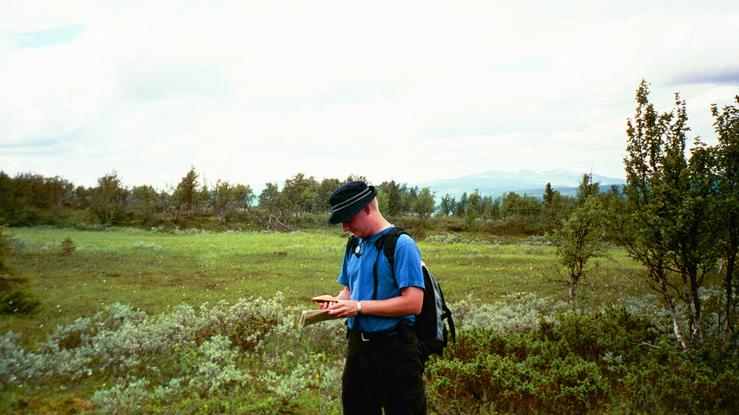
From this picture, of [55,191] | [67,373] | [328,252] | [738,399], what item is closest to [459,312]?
[738,399]

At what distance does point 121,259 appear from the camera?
2928 cm

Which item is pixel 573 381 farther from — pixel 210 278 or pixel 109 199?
pixel 109 199

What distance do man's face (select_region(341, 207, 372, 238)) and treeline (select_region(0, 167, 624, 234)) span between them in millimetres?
59050

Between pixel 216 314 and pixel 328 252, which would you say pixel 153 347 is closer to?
pixel 216 314

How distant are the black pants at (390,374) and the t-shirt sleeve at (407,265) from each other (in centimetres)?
48

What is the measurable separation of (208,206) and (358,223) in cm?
11307

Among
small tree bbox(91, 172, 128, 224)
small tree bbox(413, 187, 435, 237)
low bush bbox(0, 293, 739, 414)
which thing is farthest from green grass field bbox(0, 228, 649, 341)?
small tree bbox(413, 187, 435, 237)

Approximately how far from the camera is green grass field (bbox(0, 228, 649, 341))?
1733cm

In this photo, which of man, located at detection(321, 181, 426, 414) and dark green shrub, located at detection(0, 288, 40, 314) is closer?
man, located at detection(321, 181, 426, 414)

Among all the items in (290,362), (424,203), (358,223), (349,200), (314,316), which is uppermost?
(424,203)

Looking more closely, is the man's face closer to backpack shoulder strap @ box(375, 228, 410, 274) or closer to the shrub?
backpack shoulder strap @ box(375, 228, 410, 274)

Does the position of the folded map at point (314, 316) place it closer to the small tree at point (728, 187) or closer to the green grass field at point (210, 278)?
the small tree at point (728, 187)

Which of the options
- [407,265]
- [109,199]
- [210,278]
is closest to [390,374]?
[407,265]

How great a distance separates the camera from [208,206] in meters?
110
